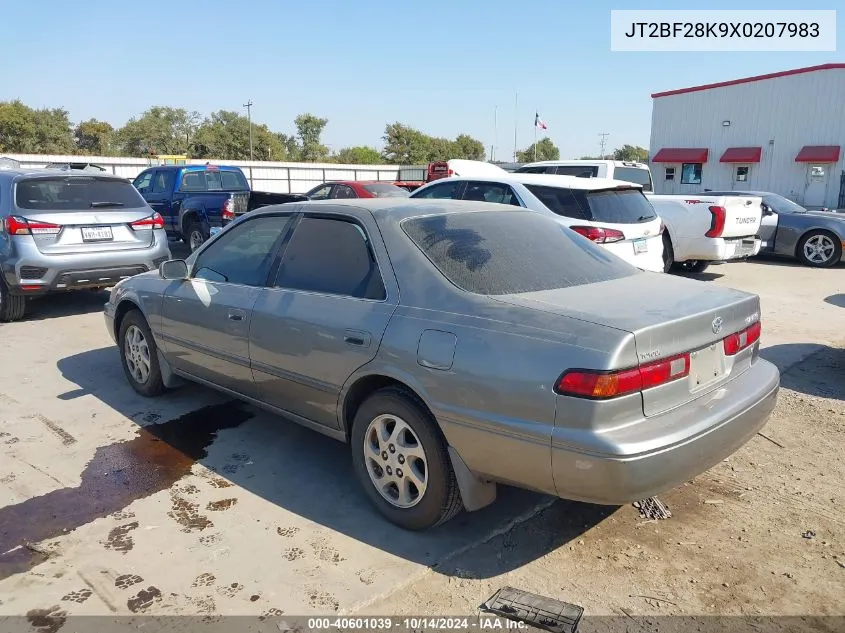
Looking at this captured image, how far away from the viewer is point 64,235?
766 cm

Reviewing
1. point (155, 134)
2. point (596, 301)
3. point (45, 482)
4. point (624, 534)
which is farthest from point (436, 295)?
point (155, 134)

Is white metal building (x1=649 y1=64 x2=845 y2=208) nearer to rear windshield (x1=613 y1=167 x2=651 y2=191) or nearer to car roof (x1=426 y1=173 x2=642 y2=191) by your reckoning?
rear windshield (x1=613 y1=167 x2=651 y2=191)

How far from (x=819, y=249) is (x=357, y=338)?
482 inches

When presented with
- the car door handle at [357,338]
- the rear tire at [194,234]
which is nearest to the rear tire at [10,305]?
the rear tire at [194,234]

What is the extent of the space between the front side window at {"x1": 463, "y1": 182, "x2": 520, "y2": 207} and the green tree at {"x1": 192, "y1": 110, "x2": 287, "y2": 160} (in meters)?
64.4

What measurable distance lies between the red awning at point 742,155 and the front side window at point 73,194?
28.0 metres

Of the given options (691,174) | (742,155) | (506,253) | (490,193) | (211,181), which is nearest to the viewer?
(506,253)

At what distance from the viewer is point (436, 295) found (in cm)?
318

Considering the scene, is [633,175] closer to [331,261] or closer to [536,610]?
[331,261]

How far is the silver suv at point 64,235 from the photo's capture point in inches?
296

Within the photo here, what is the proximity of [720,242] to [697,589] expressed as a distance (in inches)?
346

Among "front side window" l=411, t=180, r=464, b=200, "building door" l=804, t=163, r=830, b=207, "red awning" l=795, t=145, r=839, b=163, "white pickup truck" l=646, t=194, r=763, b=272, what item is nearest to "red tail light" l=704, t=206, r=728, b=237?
"white pickup truck" l=646, t=194, r=763, b=272

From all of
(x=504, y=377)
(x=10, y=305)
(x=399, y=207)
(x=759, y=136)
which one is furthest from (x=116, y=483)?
(x=759, y=136)

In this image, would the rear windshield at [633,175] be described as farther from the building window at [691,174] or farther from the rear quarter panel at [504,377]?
the building window at [691,174]
